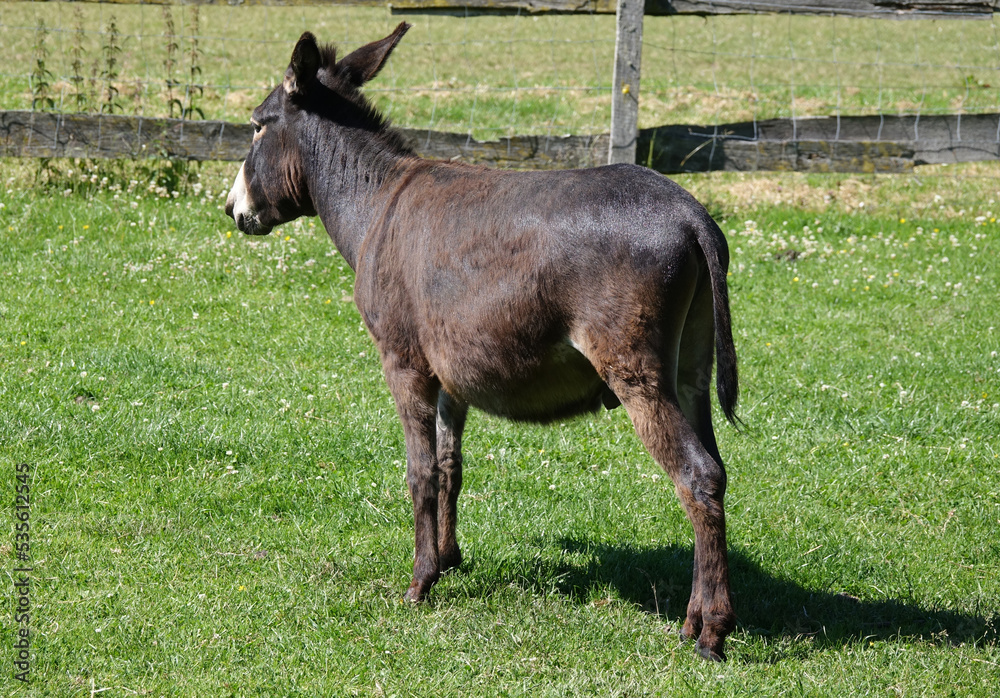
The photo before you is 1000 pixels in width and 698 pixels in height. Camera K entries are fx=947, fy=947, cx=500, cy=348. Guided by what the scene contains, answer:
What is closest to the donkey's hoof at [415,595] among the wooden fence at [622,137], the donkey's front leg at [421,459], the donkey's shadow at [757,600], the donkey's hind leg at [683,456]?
the donkey's front leg at [421,459]

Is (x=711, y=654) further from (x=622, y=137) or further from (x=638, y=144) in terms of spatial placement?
(x=638, y=144)

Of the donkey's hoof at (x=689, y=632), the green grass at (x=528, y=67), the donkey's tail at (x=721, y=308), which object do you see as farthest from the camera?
the green grass at (x=528, y=67)

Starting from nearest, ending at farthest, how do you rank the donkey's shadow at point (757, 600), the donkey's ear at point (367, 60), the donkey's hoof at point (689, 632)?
the donkey's hoof at point (689, 632) → the donkey's shadow at point (757, 600) → the donkey's ear at point (367, 60)

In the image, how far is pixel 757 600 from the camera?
4215 mm

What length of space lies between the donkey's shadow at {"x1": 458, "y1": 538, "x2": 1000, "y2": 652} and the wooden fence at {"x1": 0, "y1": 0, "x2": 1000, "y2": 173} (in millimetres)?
5069

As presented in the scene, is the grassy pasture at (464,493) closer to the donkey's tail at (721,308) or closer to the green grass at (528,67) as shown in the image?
the donkey's tail at (721,308)

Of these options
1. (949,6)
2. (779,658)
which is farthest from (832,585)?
(949,6)

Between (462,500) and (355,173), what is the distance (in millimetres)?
1783

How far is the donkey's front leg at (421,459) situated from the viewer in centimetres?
412

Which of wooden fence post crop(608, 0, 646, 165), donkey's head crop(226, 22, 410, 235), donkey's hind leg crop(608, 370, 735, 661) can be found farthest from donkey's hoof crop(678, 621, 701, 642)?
wooden fence post crop(608, 0, 646, 165)

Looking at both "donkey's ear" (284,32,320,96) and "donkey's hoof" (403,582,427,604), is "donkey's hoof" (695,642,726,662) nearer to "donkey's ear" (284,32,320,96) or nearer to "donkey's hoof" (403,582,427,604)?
"donkey's hoof" (403,582,427,604)

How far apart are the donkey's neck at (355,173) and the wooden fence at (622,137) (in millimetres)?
4182

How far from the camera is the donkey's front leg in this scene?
4125 mm

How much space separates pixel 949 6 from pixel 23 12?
1781cm
